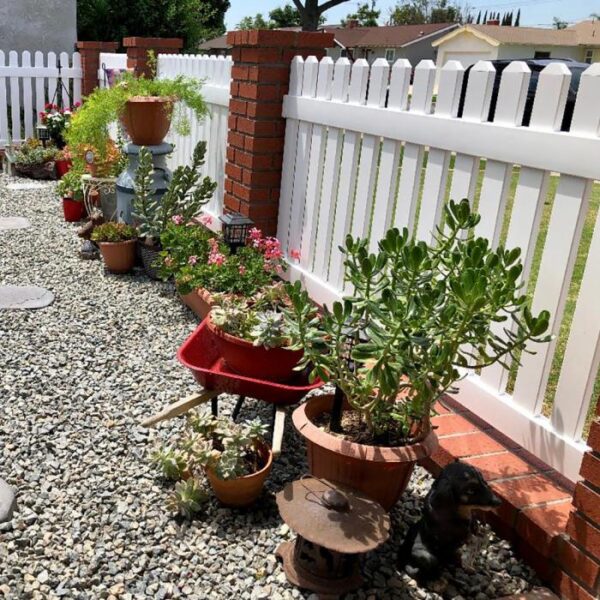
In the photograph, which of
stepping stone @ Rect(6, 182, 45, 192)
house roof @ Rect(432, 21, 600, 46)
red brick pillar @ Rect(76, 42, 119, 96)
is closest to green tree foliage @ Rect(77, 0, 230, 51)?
red brick pillar @ Rect(76, 42, 119, 96)

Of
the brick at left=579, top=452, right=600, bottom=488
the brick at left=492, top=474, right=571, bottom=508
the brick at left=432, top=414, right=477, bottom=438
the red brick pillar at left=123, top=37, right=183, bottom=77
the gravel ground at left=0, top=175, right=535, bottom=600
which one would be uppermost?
the red brick pillar at left=123, top=37, right=183, bottom=77

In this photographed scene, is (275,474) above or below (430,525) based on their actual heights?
below

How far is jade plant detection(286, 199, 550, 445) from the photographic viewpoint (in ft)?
6.55

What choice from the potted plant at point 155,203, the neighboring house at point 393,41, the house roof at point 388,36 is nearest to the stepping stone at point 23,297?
the potted plant at point 155,203

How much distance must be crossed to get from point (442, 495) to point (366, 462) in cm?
28

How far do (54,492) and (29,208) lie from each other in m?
5.05

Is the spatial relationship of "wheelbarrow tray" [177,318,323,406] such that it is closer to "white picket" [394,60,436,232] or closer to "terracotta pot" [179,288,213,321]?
"terracotta pot" [179,288,213,321]

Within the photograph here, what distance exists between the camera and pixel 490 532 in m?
2.38

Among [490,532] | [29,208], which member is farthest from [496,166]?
[29,208]

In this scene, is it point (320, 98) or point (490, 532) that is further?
point (320, 98)

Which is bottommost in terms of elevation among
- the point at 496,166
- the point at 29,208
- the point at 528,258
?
the point at 29,208

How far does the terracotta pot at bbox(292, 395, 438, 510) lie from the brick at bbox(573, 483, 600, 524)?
0.48 m

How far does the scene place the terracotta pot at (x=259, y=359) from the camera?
2738mm

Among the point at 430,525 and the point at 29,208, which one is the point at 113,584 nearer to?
the point at 430,525
